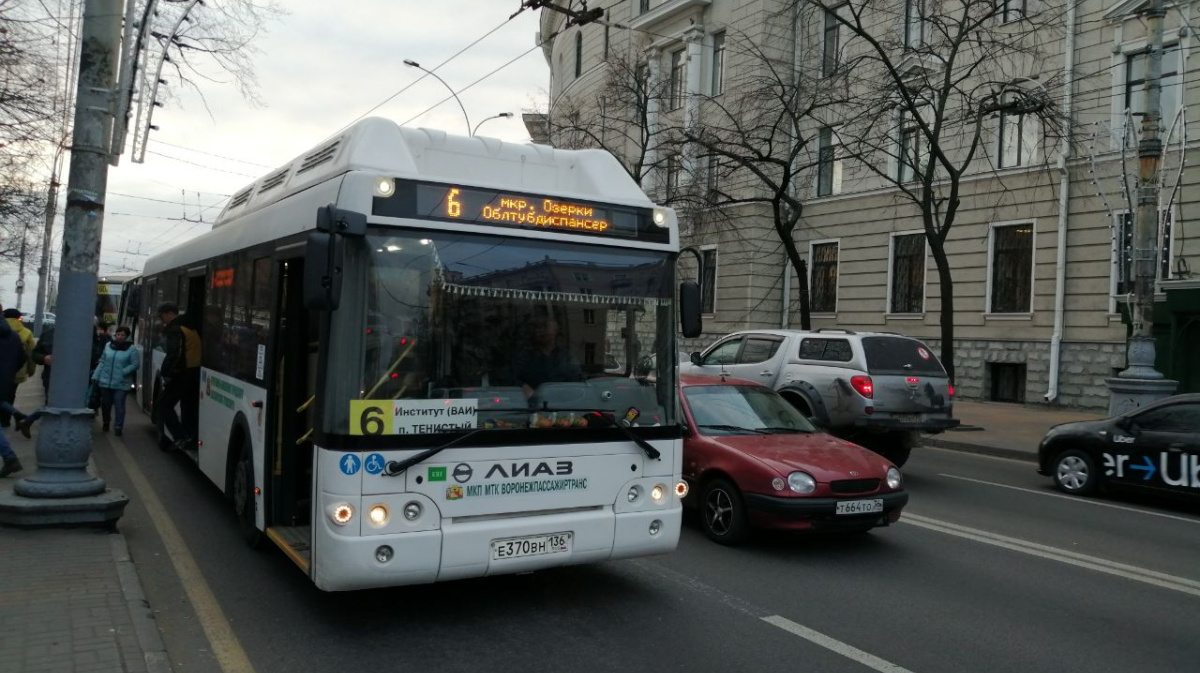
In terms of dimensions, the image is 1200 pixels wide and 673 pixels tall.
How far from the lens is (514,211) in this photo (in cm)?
575

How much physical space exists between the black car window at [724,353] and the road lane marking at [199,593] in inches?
341

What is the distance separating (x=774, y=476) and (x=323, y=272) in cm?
423

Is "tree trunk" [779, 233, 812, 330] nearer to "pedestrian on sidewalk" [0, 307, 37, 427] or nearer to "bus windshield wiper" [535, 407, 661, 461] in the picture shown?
"pedestrian on sidewalk" [0, 307, 37, 427]

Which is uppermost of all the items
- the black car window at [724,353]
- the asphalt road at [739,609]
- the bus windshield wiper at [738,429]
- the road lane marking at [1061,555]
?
the black car window at [724,353]

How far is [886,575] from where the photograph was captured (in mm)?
7246

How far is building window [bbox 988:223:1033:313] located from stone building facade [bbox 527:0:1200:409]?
0.12ft

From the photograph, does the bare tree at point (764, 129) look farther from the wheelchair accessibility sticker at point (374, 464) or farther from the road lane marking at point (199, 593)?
the wheelchair accessibility sticker at point (374, 464)

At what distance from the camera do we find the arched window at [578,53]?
43.7m

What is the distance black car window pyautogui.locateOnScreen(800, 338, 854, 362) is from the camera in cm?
1308

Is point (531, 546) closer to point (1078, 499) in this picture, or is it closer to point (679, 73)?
point (1078, 499)

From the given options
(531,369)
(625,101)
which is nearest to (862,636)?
(531,369)

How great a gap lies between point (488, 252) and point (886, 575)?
4063mm

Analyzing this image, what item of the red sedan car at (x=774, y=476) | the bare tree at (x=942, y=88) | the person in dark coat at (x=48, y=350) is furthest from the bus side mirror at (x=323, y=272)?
the bare tree at (x=942, y=88)

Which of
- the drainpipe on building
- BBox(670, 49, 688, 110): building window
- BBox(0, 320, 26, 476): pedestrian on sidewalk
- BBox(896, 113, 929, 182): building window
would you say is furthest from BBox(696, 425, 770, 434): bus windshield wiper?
BBox(670, 49, 688, 110): building window
